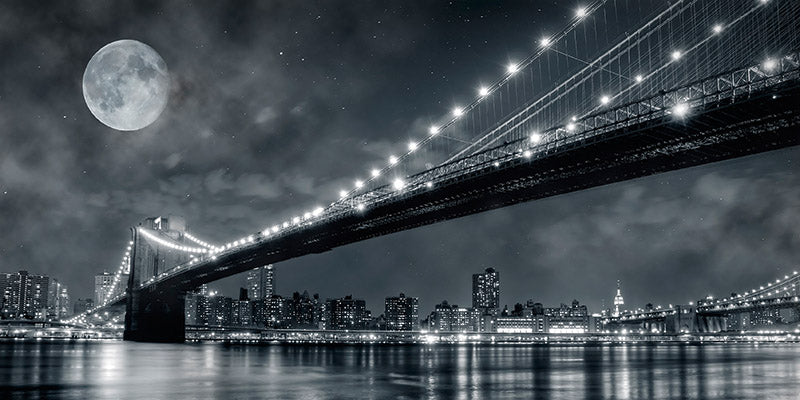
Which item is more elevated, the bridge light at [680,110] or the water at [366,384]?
the bridge light at [680,110]

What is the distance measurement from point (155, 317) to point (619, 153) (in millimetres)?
55238

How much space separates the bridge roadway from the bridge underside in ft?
0.12

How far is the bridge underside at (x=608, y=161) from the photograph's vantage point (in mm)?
29656

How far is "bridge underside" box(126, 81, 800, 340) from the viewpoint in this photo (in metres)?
29.7

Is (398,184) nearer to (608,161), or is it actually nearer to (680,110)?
(608,161)

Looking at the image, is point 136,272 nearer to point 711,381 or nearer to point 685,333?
point 711,381

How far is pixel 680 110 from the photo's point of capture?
1200 inches

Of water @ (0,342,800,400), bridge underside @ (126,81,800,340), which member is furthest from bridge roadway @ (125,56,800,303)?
water @ (0,342,800,400)

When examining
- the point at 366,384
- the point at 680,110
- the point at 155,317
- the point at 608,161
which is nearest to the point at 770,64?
the point at 680,110

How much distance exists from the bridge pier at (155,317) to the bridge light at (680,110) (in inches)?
2275

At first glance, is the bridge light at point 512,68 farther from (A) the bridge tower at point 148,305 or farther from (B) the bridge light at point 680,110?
(A) the bridge tower at point 148,305

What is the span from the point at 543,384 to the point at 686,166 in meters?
14.9

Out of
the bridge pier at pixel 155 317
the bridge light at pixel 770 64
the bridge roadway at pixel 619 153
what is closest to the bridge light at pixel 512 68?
the bridge roadway at pixel 619 153

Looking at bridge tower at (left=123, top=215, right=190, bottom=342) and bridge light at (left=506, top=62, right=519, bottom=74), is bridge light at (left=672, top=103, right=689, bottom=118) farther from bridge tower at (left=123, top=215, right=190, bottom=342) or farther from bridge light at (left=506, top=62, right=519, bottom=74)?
bridge tower at (left=123, top=215, right=190, bottom=342)
